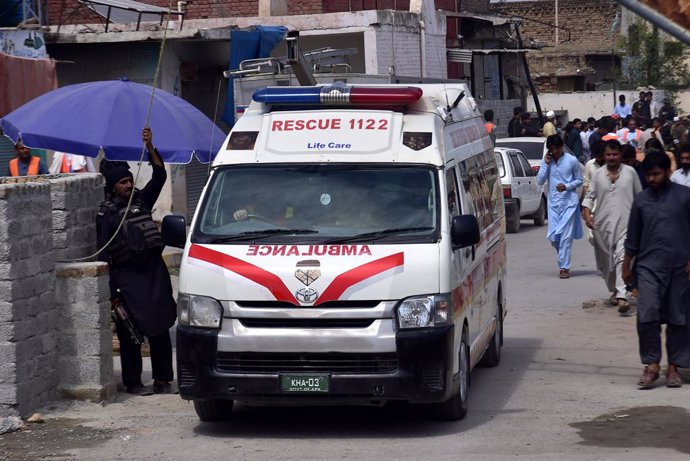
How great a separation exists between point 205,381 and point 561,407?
2.74m

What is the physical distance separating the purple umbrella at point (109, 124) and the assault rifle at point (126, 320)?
1.83m

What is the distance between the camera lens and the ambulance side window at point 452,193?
8.60 m

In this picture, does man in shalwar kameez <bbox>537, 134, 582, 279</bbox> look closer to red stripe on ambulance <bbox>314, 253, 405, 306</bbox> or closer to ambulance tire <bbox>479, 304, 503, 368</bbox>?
ambulance tire <bbox>479, 304, 503, 368</bbox>

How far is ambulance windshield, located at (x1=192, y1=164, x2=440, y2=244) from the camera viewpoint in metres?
8.28

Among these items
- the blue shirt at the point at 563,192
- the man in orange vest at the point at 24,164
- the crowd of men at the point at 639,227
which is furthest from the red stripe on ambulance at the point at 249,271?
the blue shirt at the point at 563,192

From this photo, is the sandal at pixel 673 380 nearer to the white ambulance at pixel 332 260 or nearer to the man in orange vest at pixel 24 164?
the white ambulance at pixel 332 260

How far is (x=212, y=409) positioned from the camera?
8.52 m

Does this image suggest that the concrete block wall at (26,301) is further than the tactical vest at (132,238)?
No

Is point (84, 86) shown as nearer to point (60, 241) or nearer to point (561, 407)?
point (60, 241)

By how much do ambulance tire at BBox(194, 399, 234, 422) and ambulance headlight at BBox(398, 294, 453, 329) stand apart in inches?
60.3

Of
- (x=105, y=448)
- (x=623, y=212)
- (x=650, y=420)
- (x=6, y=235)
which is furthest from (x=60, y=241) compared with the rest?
(x=623, y=212)

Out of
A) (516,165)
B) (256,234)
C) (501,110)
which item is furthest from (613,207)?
(501,110)

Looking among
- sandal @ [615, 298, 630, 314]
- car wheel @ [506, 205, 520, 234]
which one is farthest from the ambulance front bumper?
car wheel @ [506, 205, 520, 234]

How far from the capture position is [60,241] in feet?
30.7
